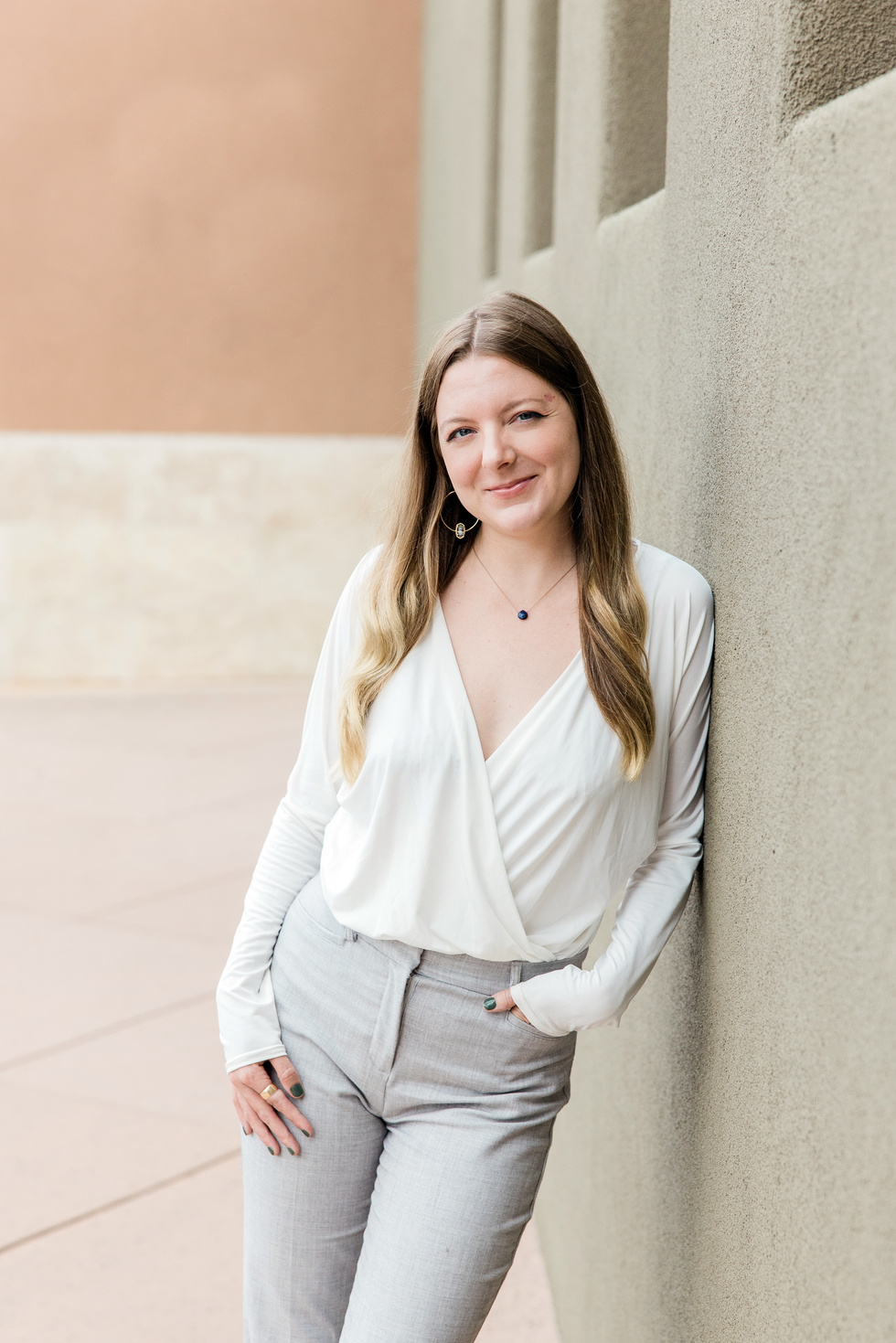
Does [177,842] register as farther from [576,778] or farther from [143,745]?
[576,778]

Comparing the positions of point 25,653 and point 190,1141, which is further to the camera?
point 25,653

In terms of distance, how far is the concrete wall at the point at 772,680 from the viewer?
1.32 meters

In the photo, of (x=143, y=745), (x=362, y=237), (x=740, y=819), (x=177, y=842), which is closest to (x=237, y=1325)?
(x=740, y=819)

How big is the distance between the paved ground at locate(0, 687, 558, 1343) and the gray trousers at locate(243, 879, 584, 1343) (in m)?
1.24

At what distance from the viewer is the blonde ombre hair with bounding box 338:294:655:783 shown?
2020mm

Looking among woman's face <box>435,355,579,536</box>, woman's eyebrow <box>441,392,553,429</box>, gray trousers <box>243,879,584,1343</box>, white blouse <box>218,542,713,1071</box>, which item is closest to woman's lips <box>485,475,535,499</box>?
woman's face <box>435,355,579,536</box>

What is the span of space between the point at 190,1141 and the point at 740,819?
9.13 feet

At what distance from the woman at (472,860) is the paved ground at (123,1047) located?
1322 millimetres

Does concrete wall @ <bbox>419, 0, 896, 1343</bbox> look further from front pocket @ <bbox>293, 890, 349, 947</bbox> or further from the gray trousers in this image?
front pocket @ <bbox>293, 890, 349, 947</bbox>

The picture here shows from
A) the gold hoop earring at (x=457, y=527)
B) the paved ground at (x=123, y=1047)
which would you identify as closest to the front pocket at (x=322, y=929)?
the gold hoop earring at (x=457, y=527)

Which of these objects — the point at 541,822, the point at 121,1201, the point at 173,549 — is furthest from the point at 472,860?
the point at 173,549

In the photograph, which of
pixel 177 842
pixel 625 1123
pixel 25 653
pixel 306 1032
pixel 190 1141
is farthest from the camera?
pixel 25 653

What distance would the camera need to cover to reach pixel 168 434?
11.6m

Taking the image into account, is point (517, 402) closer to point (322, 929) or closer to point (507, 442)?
point (507, 442)
